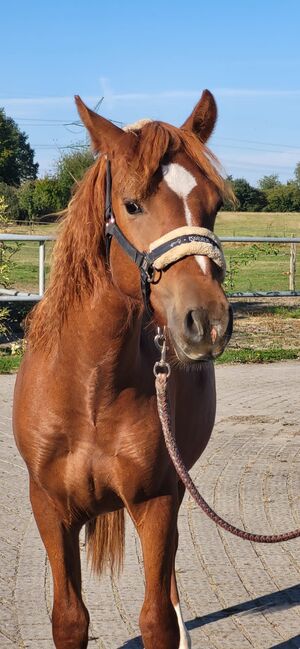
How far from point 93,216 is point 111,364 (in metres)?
0.54

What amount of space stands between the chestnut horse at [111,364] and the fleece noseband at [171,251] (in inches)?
1.0

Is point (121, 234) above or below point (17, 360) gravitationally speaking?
above

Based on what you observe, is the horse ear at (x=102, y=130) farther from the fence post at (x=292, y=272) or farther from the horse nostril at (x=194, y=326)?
the fence post at (x=292, y=272)

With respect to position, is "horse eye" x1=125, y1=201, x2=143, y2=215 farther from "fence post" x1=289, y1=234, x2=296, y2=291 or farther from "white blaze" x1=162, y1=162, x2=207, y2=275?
"fence post" x1=289, y1=234, x2=296, y2=291

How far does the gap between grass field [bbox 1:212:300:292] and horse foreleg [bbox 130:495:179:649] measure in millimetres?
1148

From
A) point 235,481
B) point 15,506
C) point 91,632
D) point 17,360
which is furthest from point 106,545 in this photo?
point 17,360

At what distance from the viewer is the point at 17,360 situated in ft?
36.8

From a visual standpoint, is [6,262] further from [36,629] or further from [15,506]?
[36,629]

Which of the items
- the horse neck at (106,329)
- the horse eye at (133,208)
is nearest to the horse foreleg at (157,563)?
the horse neck at (106,329)

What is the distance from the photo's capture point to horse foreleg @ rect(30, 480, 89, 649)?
3.51m

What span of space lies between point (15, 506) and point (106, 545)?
216 cm

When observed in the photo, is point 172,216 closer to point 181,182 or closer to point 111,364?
point 181,182

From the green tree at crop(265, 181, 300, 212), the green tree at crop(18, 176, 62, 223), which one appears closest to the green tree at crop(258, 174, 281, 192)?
the green tree at crop(265, 181, 300, 212)

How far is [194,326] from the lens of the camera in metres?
2.72
